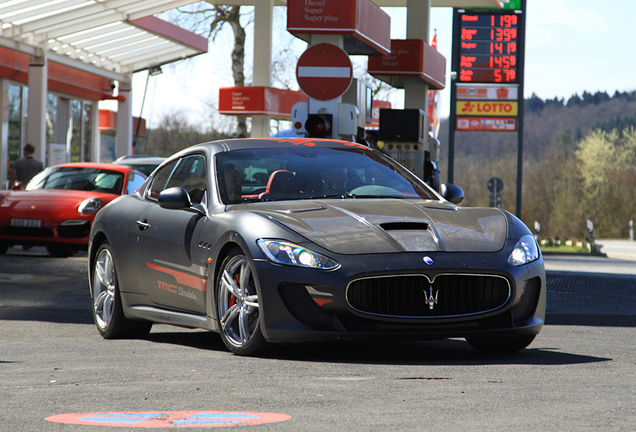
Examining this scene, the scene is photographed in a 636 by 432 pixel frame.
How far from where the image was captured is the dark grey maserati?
Result: 515 cm

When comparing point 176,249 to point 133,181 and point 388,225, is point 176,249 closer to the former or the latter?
point 388,225

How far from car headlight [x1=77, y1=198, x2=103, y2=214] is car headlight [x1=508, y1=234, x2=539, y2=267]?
10.1 m

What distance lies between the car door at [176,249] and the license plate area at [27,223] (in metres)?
8.31

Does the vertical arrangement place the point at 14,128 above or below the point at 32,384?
above

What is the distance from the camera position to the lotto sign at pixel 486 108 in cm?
3328

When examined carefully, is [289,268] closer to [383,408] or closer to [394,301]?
[394,301]

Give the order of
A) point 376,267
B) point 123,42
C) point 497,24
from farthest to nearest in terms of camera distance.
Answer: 1. point 497,24
2. point 123,42
3. point 376,267

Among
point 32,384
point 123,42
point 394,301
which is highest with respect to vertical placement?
point 123,42

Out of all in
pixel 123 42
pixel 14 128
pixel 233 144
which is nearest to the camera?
pixel 233 144

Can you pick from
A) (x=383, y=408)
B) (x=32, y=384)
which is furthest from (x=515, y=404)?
(x=32, y=384)

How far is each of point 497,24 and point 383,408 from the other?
30.4 m

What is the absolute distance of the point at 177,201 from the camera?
19.9ft

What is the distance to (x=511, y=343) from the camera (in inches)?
224

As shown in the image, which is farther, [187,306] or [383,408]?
[187,306]
